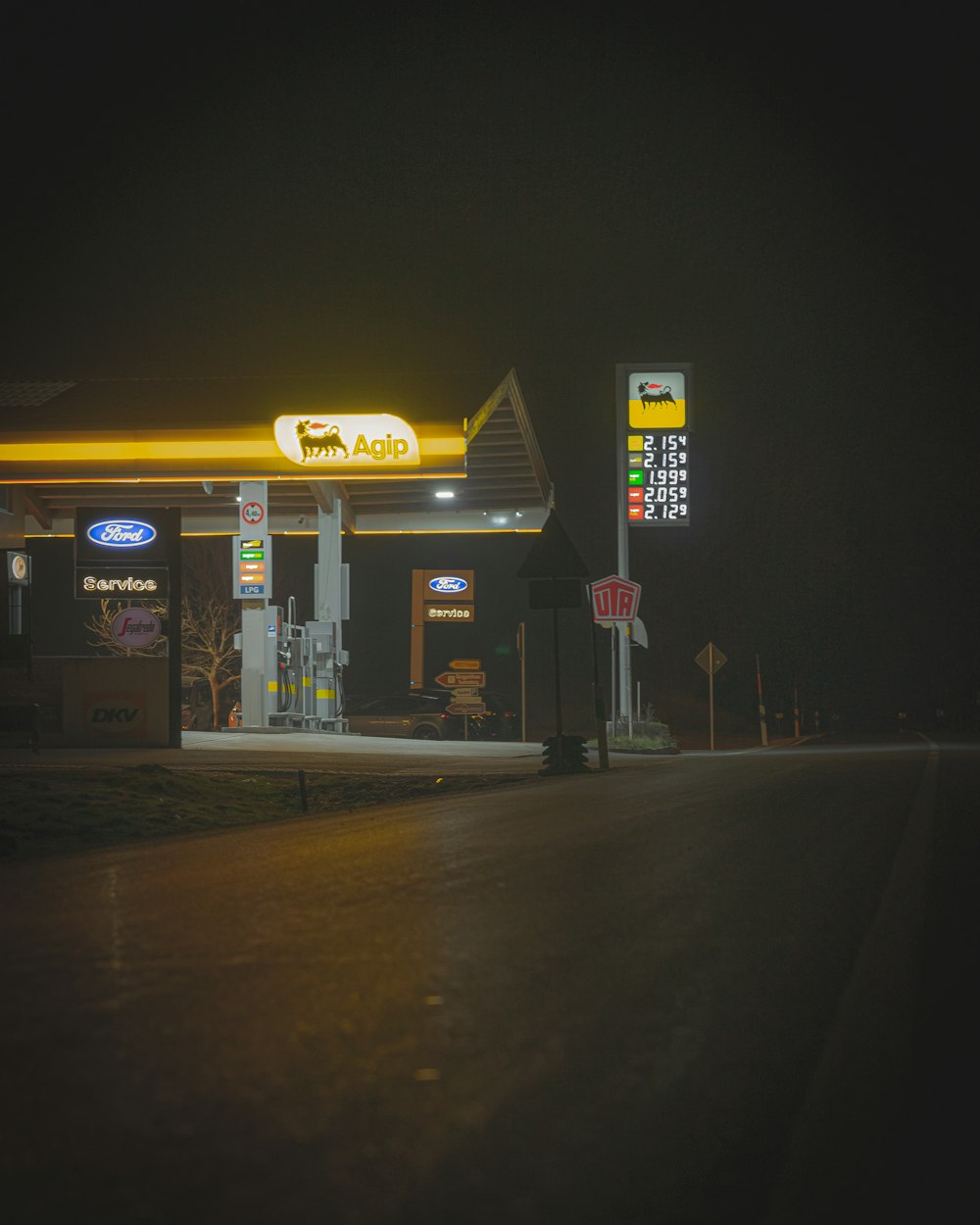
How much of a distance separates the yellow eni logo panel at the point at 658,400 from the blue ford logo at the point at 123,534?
56.2 feet

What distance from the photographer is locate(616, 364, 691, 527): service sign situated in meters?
35.8

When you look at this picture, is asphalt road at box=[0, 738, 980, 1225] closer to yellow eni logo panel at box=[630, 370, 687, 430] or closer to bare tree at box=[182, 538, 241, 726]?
yellow eni logo panel at box=[630, 370, 687, 430]

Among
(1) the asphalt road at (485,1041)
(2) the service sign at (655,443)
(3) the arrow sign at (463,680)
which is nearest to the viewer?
(1) the asphalt road at (485,1041)

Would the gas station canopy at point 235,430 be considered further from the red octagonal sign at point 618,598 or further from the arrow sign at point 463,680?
the arrow sign at point 463,680

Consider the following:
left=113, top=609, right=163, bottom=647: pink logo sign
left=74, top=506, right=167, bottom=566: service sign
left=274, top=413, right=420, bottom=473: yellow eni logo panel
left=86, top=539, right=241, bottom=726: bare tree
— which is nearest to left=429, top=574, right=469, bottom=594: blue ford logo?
left=86, top=539, right=241, bottom=726: bare tree

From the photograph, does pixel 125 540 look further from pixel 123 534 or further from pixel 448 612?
pixel 448 612

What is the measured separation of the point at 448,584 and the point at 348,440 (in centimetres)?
2221

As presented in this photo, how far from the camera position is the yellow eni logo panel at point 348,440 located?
25.4 metres

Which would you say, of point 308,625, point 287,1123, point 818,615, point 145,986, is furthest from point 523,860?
point 818,615

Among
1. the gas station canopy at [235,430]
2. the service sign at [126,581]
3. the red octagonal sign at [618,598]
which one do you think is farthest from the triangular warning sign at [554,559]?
the red octagonal sign at [618,598]

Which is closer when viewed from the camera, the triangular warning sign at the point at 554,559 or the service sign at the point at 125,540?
the triangular warning sign at the point at 554,559

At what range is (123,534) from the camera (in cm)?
2298

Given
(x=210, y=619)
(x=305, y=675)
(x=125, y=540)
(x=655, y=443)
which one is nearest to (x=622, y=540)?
(x=655, y=443)

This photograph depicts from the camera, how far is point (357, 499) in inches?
1578
